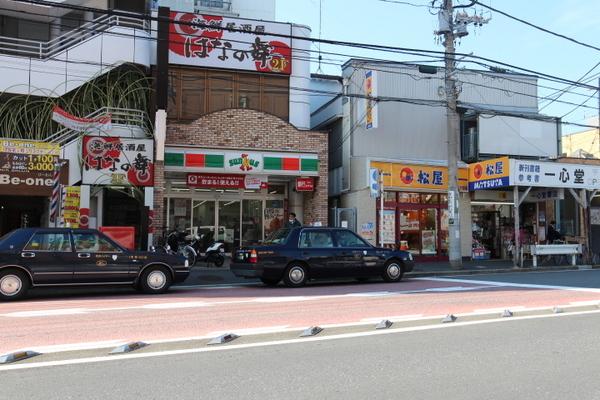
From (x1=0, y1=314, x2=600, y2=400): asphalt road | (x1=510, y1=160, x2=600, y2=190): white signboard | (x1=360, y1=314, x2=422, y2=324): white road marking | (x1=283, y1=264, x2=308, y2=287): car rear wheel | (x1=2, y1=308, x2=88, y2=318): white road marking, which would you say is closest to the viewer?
(x1=0, y1=314, x2=600, y2=400): asphalt road

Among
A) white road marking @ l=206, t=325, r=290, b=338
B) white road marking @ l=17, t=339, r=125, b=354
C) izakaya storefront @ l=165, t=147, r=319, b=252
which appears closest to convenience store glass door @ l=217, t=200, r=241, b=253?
izakaya storefront @ l=165, t=147, r=319, b=252

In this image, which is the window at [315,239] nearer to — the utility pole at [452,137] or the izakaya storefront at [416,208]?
the utility pole at [452,137]

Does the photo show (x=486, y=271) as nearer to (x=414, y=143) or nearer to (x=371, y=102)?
(x=414, y=143)

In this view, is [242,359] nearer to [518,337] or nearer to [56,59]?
[518,337]

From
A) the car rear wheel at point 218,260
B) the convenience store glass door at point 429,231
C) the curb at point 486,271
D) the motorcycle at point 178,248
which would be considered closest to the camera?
the motorcycle at point 178,248

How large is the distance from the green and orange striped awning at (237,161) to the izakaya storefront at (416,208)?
8.70 feet

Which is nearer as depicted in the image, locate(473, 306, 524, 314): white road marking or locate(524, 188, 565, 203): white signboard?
locate(473, 306, 524, 314): white road marking

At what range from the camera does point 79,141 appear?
56.4ft

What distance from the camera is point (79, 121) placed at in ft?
56.1

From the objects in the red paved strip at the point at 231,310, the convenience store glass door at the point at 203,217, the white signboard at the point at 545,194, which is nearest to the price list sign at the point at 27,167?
the convenience store glass door at the point at 203,217

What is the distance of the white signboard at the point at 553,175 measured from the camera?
1989 centimetres

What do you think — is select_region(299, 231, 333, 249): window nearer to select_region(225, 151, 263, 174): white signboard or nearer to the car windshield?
the car windshield

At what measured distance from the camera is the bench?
66.3ft

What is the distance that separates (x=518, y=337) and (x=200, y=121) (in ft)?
46.2
